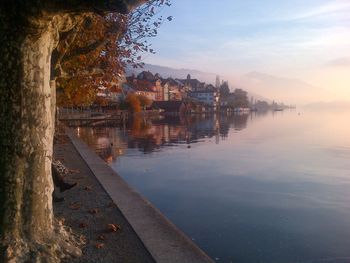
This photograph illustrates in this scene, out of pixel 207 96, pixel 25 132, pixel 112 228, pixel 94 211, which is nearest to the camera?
pixel 25 132

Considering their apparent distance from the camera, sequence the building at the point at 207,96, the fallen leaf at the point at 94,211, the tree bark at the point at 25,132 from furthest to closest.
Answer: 1. the building at the point at 207,96
2. the fallen leaf at the point at 94,211
3. the tree bark at the point at 25,132

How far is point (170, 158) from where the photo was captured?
2503 cm

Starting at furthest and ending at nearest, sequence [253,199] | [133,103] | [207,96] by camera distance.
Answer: [207,96] < [133,103] < [253,199]

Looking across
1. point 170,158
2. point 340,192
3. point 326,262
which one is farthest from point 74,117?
point 326,262

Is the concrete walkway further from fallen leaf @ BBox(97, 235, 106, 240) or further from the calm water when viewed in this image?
the calm water

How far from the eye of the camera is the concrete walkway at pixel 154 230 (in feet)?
22.6

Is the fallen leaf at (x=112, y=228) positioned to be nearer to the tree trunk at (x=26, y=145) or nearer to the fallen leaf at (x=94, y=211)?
the fallen leaf at (x=94, y=211)

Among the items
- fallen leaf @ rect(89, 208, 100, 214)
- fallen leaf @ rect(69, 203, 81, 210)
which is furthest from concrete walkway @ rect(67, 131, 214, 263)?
fallen leaf @ rect(69, 203, 81, 210)

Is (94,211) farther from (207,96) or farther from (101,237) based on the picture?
(207,96)

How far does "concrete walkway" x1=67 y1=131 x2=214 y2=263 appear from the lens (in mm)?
6902

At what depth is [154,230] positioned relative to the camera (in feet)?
26.5

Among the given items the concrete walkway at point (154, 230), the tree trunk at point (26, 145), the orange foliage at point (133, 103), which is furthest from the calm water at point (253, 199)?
the orange foliage at point (133, 103)

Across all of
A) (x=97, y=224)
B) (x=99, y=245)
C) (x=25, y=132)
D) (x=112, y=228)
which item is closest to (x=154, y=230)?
(x=112, y=228)

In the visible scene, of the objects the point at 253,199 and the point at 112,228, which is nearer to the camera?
the point at 112,228
